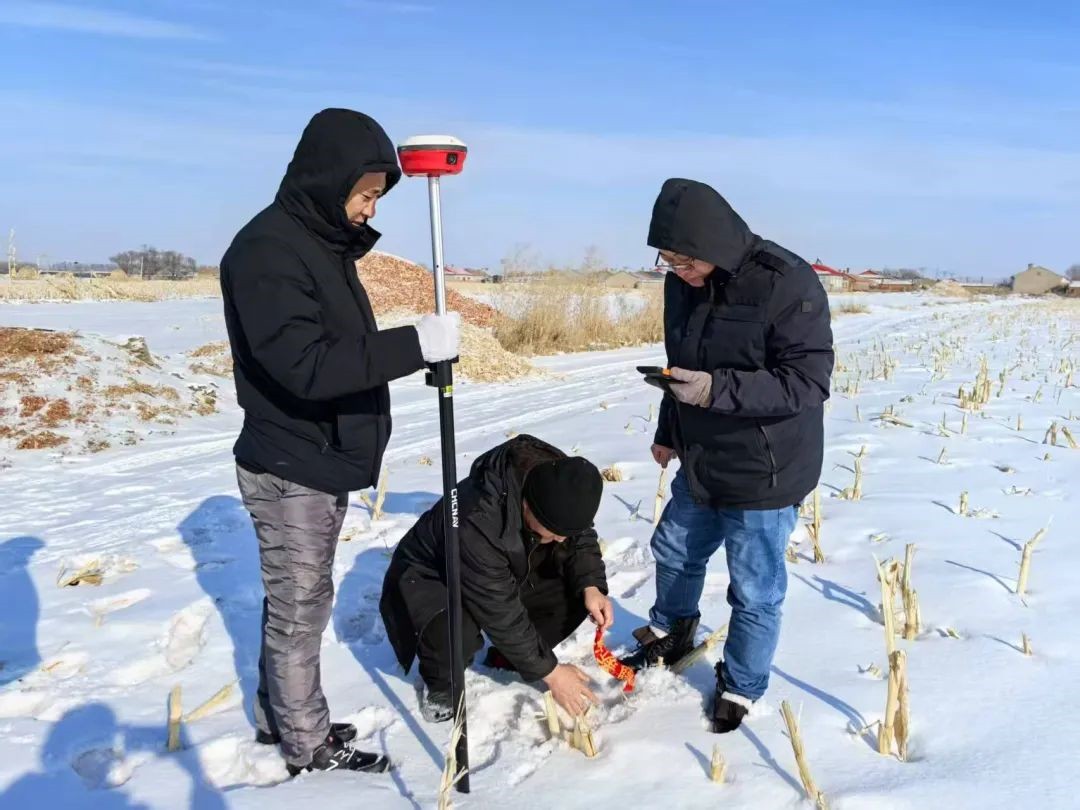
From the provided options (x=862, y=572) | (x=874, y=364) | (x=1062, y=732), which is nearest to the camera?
(x=1062, y=732)

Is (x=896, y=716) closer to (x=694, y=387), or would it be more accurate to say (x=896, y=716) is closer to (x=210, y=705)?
(x=694, y=387)

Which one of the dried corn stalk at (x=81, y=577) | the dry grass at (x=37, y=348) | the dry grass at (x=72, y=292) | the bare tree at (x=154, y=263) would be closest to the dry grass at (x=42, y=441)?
the dry grass at (x=37, y=348)

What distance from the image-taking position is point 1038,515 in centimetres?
471

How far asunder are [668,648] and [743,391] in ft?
4.07

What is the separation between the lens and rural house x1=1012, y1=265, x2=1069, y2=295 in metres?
87.6

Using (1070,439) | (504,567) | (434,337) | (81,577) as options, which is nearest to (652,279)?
(1070,439)

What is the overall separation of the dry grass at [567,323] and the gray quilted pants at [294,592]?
1285cm

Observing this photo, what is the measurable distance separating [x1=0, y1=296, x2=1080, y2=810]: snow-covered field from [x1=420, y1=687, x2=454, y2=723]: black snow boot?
6 cm

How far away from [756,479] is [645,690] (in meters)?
0.97

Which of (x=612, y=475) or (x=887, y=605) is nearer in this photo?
(x=887, y=605)

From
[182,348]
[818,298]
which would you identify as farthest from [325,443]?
[182,348]

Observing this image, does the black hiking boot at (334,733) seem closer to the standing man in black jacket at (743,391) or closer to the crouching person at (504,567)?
the crouching person at (504,567)

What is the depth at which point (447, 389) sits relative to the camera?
2477 millimetres

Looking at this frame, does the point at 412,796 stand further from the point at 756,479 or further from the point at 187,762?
the point at 756,479
